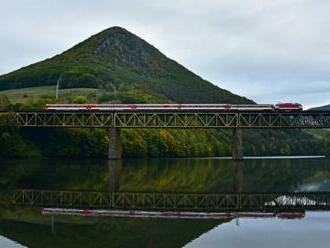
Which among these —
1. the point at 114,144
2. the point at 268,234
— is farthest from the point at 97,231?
the point at 114,144

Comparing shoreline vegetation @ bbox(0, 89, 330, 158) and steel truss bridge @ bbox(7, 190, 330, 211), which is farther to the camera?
shoreline vegetation @ bbox(0, 89, 330, 158)

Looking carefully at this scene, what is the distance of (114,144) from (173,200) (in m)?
69.7

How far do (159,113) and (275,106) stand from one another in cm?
2281

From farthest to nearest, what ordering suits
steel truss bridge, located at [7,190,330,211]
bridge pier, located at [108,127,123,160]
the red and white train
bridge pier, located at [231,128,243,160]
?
bridge pier, located at [231,128,243,160], the red and white train, bridge pier, located at [108,127,123,160], steel truss bridge, located at [7,190,330,211]

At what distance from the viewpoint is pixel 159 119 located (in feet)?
358

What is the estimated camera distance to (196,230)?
74.4 ft

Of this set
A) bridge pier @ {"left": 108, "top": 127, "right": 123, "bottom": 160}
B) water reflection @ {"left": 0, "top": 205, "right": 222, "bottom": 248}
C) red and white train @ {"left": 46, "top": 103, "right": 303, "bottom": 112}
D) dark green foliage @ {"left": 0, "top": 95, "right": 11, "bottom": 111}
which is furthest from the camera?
dark green foliage @ {"left": 0, "top": 95, "right": 11, "bottom": 111}

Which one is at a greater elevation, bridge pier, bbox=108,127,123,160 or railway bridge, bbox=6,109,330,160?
railway bridge, bbox=6,109,330,160

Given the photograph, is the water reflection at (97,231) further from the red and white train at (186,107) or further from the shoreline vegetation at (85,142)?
the red and white train at (186,107)

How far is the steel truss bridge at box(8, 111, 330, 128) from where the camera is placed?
10650cm

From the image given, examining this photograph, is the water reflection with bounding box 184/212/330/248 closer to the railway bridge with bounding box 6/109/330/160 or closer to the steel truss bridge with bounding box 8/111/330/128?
the railway bridge with bounding box 6/109/330/160

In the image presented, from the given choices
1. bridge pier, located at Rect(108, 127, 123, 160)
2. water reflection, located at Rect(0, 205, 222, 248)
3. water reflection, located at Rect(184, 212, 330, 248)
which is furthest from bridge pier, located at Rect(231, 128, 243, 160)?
water reflection, located at Rect(0, 205, 222, 248)

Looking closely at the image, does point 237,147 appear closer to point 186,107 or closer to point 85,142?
point 186,107

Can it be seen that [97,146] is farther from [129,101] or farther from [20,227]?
[20,227]
